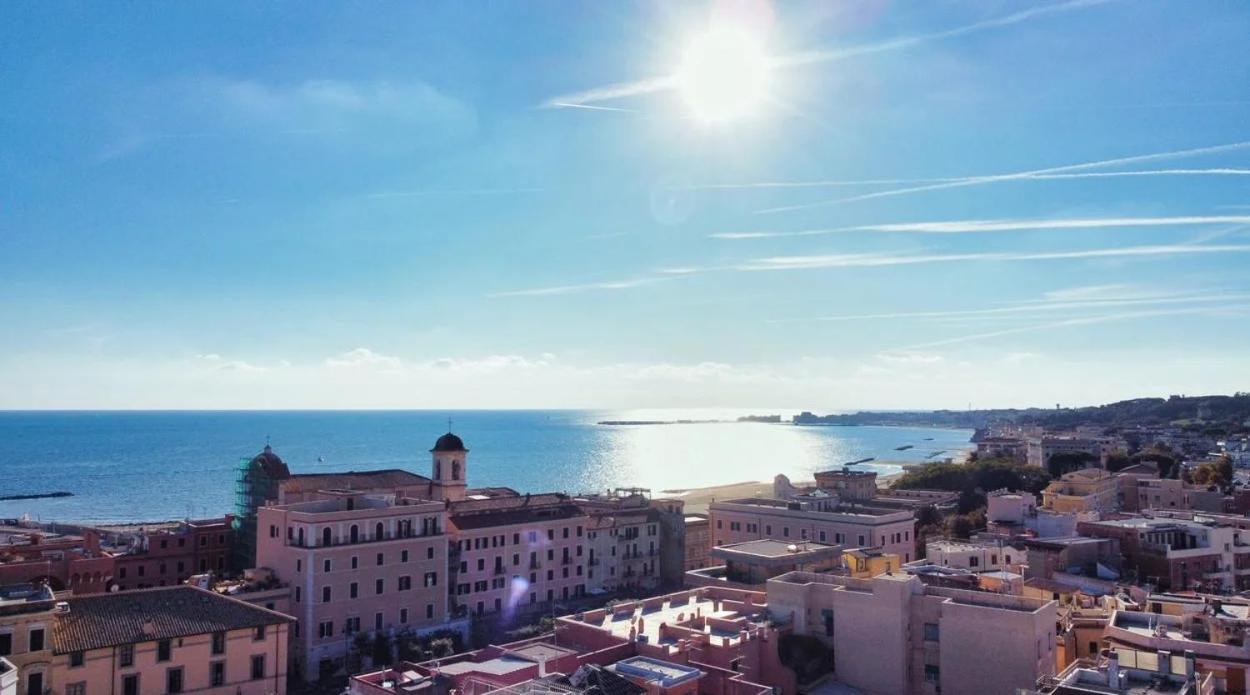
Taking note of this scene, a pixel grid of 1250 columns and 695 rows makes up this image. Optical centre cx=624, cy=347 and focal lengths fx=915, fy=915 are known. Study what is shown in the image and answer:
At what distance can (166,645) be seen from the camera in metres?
33.1

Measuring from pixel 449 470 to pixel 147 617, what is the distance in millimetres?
29971

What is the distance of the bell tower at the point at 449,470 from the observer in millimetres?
62312

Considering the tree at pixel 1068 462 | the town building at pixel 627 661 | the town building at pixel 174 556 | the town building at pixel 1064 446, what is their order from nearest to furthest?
the town building at pixel 627 661, the town building at pixel 174 556, the tree at pixel 1068 462, the town building at pixel 1064 446

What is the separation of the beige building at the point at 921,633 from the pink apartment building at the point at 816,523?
67.7 ft

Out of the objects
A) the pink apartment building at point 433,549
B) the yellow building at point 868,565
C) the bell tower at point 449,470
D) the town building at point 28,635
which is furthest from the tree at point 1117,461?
the town building at point 28,635

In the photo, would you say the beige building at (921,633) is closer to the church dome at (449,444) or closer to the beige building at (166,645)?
the beige building at (166,645)

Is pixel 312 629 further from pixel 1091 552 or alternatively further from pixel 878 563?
pixel 1091 552

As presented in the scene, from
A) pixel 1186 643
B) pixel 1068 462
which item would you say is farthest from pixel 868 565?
pixel 1068 462

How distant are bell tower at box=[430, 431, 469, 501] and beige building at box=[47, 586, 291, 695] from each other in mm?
25800

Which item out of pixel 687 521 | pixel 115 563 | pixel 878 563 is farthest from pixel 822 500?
pixel 115 563

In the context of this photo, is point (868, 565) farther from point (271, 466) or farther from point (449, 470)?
point (271, 466)

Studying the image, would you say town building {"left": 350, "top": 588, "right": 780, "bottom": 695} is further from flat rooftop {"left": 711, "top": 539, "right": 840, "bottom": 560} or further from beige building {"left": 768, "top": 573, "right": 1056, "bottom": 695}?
flat rooftop {"left": 711, "top": 539, "right": 840, "bottom": 560}

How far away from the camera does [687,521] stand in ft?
215

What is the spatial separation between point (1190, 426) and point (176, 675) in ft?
667
